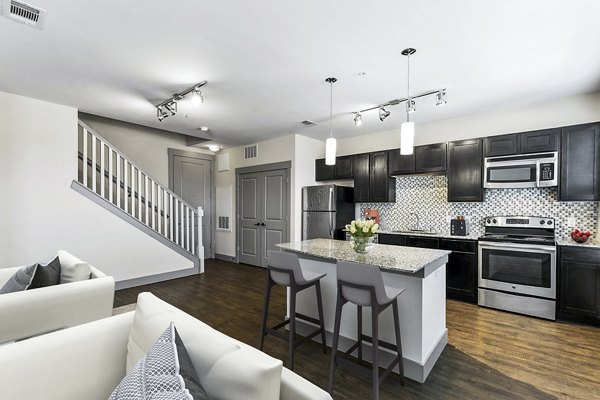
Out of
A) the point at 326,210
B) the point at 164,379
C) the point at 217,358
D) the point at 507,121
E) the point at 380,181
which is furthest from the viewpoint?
the point at 326,210

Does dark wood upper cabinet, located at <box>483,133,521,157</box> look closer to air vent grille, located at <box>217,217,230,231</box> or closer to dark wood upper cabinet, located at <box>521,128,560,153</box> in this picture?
dark wood upper cabinet, located at <box>521,128,560,153</box>

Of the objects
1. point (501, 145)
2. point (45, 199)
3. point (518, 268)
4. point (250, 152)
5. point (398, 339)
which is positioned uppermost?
point (250, 152)

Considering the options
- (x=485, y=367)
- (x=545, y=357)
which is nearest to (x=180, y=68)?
(x=485, y=367)

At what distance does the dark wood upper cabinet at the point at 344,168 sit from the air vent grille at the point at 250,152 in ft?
6.10

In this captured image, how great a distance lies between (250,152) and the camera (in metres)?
6.34

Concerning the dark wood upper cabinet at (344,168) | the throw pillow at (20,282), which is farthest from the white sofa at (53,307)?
the dark wood upper cabinet at (344,168)

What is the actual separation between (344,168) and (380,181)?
800 millimetres

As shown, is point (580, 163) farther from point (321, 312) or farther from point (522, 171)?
point (321, 312)

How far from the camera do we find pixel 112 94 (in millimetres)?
3572

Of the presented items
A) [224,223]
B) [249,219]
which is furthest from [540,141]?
[224,223]

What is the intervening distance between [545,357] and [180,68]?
4.41 m

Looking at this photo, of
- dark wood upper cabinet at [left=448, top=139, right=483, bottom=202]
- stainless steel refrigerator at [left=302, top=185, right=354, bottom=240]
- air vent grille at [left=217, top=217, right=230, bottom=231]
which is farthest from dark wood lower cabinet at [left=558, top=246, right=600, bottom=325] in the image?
air vent grille at [left=217, top=217, right=230, bottom=231]

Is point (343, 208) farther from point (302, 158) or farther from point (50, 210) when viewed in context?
point (50, 210)

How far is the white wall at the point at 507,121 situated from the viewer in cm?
357
